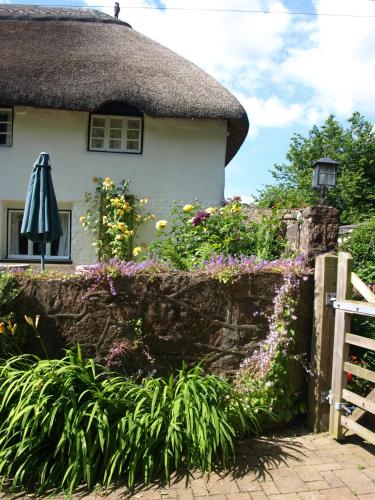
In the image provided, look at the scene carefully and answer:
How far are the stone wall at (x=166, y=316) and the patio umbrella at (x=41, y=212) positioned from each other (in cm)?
126

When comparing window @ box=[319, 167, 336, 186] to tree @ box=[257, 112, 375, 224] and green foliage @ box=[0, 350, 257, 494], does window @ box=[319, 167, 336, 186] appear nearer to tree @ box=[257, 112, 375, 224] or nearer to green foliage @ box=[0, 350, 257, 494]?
green foliage @ box=[0, 350, 257, 494]

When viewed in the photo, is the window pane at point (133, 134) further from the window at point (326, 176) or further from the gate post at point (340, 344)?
the gate post at point (340, 344)

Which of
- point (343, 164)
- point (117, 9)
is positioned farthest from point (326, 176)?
point (343, 164)

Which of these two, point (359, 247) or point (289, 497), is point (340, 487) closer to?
point (289, 497)

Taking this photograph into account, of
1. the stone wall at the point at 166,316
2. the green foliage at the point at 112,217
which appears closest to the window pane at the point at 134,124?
the green foliage at the point at 112,217

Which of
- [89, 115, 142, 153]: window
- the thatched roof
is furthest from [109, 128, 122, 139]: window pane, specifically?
the thatched roof

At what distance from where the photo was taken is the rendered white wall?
8758mm

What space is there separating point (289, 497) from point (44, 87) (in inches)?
326

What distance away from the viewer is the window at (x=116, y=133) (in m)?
9.09

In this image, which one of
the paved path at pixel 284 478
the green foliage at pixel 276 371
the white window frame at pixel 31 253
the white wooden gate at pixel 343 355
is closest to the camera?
the paved path at pixel 284 478

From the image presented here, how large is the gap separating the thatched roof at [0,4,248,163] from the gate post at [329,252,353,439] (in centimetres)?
593

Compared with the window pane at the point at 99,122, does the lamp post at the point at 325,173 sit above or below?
below

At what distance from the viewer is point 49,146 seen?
884 centimetres

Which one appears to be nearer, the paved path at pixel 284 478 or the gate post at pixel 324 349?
the paved path at pixel 284 478
